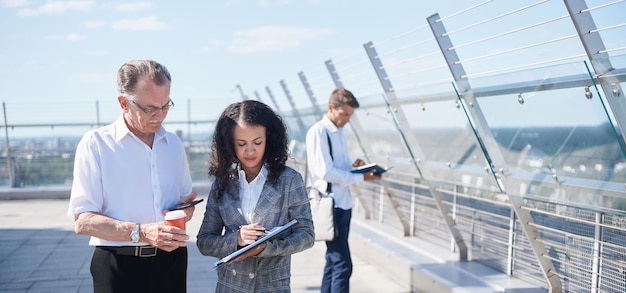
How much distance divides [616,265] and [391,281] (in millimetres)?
2610

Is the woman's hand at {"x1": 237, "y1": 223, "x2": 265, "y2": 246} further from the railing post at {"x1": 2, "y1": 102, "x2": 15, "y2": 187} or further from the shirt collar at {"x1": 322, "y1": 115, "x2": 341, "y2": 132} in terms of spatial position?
the railing post at {"x1": 2, "y1": 102, "x2": 15, "y2": 187}

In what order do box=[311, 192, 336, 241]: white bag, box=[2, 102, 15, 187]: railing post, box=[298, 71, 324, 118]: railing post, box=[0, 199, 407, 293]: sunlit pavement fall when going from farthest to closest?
box=[2, 102, 15, 187]: railing post < box=[298, 71, 324, 118]: railing post < box=[0, 199, 407, 293]: sunlit pavement < box=[311, 192, 336, 241]: white bag

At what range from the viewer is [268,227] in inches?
109

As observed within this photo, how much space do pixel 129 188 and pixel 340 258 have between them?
2380mm

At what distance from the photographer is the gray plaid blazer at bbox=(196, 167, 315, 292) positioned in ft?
9.04

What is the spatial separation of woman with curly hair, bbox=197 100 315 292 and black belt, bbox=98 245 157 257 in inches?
7.7

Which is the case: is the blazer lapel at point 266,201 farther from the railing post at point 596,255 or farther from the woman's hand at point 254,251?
the railing post at point 596,255

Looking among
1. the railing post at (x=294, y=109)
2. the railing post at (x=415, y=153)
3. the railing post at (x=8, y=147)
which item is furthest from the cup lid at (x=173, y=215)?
the railing post at (x=8, y=147)

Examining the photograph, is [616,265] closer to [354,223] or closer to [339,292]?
[339,292]

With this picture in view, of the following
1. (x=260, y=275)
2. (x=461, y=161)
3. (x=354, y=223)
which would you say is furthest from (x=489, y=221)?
(x=260, y=275)

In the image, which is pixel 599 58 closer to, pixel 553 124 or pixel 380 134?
pixel 553 124

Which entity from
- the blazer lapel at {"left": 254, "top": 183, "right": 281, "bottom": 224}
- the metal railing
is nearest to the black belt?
the blazer lapel at {"left": 254, "top": 183, "right": 281, "bottom": 224}

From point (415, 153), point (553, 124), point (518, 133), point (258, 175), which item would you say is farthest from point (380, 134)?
point (258, 175)

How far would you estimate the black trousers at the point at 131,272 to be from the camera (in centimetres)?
273
